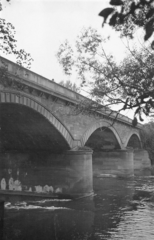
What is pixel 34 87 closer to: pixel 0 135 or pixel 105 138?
pixel 0 135

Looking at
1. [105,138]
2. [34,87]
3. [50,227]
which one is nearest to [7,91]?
[34,87]

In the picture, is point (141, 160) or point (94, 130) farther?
point (141, 160)

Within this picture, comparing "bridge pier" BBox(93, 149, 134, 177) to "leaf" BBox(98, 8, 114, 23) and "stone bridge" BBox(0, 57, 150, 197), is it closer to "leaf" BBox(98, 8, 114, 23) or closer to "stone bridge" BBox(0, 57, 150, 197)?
"stone bridge" BBox(0, 57, 150, 197)

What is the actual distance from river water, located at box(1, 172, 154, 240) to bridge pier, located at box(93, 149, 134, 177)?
1492 centimetres

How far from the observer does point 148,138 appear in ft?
163

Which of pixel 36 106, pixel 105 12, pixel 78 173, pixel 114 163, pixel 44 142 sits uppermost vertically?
pixel 36 106

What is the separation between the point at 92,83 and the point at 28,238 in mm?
6950

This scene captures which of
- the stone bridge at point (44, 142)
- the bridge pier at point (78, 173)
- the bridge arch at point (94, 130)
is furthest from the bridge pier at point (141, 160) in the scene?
the bridge pier at point (78, 173)

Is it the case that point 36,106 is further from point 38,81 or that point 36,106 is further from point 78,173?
point 78,173

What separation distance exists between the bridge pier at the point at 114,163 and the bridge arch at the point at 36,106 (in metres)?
16.7

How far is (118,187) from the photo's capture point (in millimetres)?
27922

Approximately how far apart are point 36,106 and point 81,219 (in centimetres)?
685

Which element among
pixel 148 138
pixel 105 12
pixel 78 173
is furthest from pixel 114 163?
pixel 105 12

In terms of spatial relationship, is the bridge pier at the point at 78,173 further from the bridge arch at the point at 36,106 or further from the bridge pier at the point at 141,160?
the bridge pier at the point at 141,160
